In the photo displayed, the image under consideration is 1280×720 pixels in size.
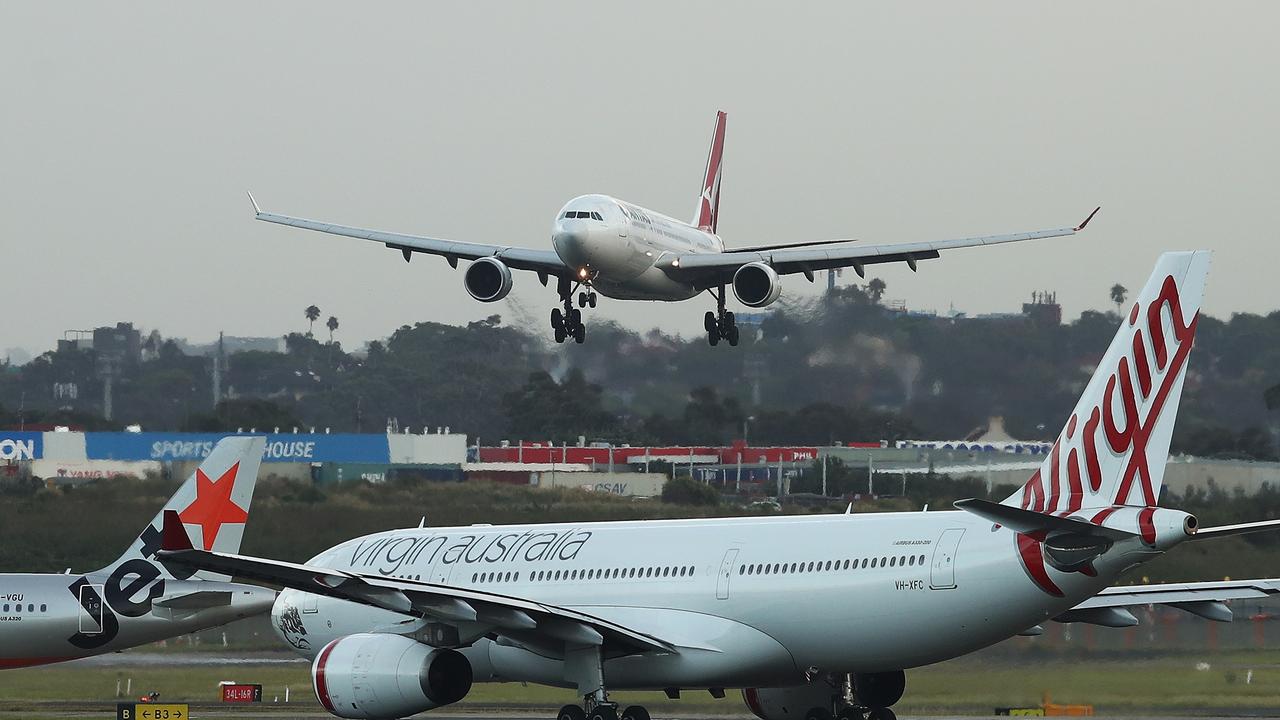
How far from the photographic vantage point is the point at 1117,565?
20.8 m

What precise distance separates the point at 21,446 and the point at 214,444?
5.61 metres

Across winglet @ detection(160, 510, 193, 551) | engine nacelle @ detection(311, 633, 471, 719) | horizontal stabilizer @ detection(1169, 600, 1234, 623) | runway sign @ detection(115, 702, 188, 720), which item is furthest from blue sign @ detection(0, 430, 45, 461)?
horizontal stabilizer @ detection(1169, 600, 1234, 623)

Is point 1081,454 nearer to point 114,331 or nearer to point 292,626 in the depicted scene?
point 292,626

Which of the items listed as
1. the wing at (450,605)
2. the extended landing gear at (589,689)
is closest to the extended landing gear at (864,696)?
the wing at (450,605)

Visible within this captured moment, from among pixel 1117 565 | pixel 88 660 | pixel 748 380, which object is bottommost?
pixel 88 660

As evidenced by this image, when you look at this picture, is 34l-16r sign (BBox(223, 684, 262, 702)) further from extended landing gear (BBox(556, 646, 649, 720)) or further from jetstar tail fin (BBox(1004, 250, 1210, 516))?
jetstar tail fin (BBox(1004, 250, 1210, 516))

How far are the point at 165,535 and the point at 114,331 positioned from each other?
4994cm

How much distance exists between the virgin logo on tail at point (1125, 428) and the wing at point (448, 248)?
58.5 ft

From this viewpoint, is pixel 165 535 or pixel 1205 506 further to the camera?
pixel 1205 506

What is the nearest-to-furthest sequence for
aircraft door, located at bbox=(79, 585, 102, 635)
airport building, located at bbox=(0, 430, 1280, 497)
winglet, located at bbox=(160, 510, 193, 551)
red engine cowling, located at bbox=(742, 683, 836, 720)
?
winglet, located at bbox=(160, 510, 193, 551) → red engine cowling, located at bbox=(742, 683, 836, 720) → aircraft door, located at bbox=(79, 585, 102, 635) → airport building, located at bbox=(0, 430, 1280, 497)

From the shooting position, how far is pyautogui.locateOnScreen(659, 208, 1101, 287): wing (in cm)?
3875

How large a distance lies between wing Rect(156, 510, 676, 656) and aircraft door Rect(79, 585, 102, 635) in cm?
746

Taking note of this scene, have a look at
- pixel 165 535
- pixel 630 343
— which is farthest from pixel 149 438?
pixel 165 535

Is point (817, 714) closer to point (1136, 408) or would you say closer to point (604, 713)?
point (604, 713)
